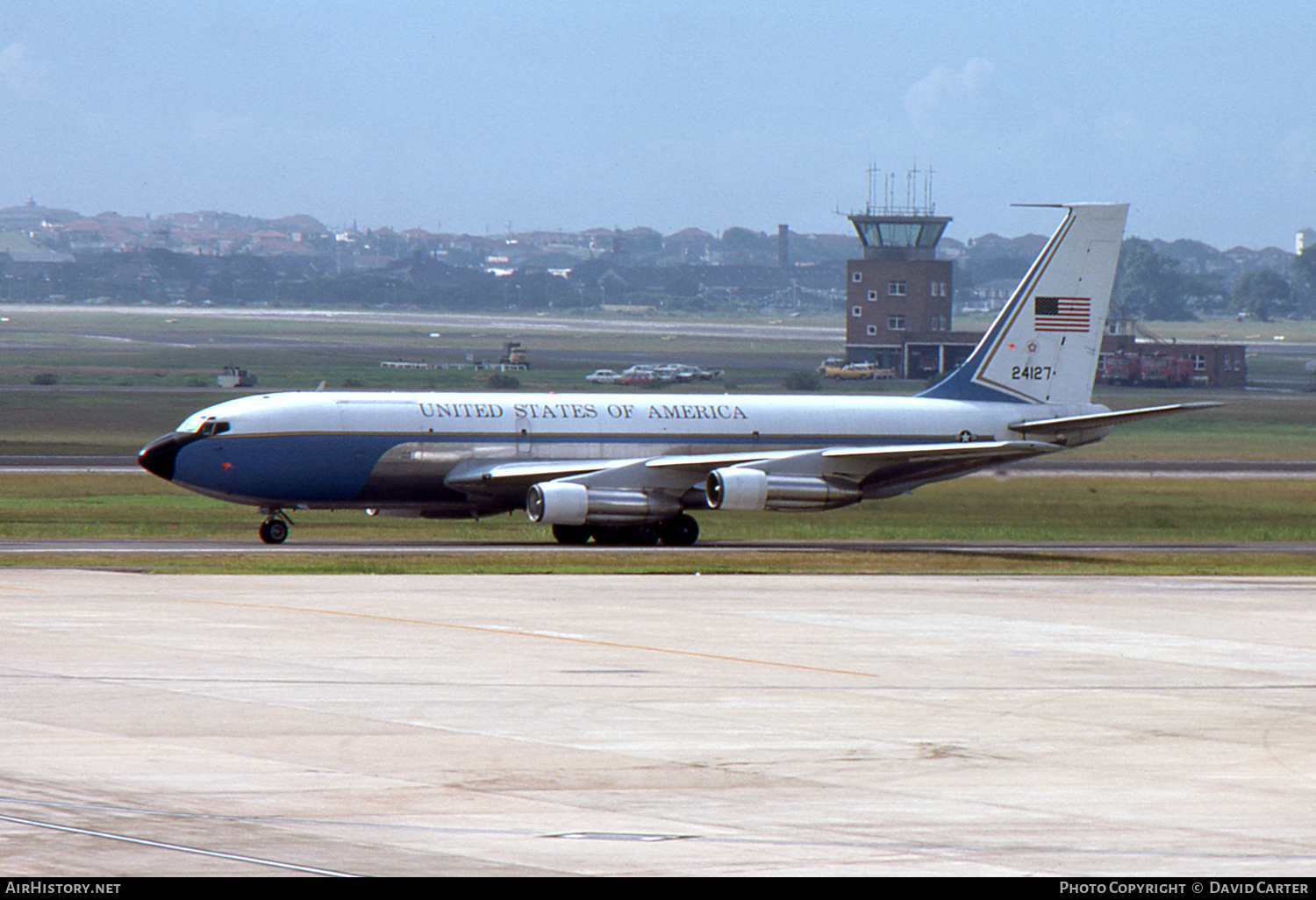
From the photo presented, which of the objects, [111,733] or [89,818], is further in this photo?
[111,733]

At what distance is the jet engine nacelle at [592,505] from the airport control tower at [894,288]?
127107 mm

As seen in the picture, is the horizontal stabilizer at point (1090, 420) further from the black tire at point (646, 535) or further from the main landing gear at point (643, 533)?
the black tire at point (646, 535)

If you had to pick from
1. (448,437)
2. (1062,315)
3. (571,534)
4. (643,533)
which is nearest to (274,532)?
(448,437)

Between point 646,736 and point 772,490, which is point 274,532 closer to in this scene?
point 772,490

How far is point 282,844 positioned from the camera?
13.2 m

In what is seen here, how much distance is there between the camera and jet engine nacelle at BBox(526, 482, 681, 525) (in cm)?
4741

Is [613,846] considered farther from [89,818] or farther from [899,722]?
[899,722]

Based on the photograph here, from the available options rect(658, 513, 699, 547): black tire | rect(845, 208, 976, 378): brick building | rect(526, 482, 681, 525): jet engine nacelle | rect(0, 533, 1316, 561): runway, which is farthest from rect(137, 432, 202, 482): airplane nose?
rect(845, 208, 976, 378): brick building

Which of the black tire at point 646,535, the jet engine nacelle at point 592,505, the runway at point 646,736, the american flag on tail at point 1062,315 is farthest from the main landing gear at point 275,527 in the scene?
the american flag on tail at point 1062,315

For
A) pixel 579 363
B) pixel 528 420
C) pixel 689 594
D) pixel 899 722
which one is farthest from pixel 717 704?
pixel 579 363

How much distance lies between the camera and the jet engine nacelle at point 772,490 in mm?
48875

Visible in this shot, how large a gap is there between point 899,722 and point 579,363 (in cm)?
16205

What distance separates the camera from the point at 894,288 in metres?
181

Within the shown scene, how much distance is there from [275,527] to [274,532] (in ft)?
0.73
